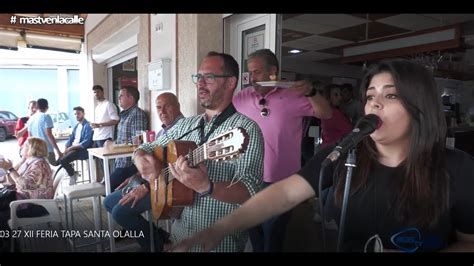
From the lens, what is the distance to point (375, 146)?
0.90 meters

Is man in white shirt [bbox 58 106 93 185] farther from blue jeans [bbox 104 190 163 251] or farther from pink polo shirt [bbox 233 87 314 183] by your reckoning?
pink polo shirt [bbox 233 87 314 183]

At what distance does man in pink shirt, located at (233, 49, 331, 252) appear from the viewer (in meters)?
0.96

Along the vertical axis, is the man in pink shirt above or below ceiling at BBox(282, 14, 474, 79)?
below

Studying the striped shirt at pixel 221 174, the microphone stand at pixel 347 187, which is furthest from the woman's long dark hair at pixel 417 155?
the striped shirt at pixel 221 174

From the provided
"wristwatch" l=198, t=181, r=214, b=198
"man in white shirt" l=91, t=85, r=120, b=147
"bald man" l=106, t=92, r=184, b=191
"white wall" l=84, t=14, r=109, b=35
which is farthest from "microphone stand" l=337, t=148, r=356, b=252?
"white wall" l=84, t=14, r=109, b=35

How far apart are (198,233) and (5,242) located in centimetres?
67

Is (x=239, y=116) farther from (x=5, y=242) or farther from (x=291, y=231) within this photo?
(x=5, y=242)

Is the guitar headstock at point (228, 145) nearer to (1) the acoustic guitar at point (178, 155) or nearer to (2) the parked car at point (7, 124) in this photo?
(1) the acoustic guitar at point (178, 155)

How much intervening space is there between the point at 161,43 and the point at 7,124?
58cm

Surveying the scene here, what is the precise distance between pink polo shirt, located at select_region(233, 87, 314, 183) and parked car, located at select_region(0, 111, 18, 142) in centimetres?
76

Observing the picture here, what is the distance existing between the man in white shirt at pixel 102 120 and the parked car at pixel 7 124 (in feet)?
0.83

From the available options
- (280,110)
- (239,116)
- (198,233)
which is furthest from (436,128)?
(198,233)

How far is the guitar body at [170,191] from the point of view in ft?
3.10

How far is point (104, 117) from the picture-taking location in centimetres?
104
